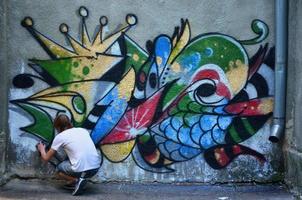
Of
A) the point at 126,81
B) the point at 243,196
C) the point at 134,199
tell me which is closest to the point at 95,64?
the point at 126,81

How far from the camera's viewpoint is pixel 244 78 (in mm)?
7848

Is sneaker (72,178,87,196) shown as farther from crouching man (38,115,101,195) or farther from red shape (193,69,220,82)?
red shape (193,69,220,82)

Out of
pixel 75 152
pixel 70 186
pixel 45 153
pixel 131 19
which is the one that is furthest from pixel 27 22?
pixel 70 186

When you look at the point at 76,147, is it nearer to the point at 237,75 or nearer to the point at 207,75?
the point at 207,75

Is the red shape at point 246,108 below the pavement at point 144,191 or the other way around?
the other way around

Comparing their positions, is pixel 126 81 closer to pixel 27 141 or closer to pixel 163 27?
pixel 163 27

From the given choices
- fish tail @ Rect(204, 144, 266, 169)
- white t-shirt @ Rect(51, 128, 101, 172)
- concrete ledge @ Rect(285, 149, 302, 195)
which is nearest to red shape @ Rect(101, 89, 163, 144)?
white t-shirt @ Rect(51, 128, 101, 172)

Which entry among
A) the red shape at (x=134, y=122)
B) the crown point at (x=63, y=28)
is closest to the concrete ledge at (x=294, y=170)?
the red shape at (x=134, y=122)

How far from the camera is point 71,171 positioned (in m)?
7.28

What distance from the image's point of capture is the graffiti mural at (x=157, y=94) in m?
7.81

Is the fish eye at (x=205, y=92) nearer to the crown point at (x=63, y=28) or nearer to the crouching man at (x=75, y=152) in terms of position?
the crouching man at (x=75, y=152)

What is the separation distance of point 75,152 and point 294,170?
2824 mm

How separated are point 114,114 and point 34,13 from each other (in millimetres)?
1764

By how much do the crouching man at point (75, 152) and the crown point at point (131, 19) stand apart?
1.57 metres
